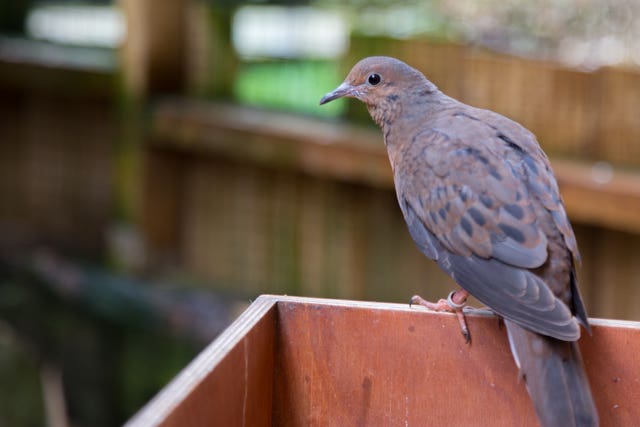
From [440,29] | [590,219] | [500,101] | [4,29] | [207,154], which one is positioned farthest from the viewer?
[4,29]

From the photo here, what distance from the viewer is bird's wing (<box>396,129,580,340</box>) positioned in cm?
270

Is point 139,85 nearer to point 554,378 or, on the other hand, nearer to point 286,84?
point 286,84

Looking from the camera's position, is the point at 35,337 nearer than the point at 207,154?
No

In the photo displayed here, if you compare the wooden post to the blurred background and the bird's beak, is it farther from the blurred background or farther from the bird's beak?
the bird's beak

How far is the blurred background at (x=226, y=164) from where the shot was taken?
4918 millimetres

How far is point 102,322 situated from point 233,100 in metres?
1.56

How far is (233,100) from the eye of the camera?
6379mm

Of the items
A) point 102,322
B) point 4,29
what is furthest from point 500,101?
point 4,29

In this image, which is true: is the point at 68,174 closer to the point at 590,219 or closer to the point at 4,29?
the point at 4,29

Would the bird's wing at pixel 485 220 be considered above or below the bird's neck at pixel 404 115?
below

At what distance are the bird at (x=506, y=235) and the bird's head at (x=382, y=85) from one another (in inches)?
6.6

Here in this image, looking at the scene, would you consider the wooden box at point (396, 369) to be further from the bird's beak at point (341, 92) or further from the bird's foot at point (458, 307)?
the bird's beak at point (341, 92)

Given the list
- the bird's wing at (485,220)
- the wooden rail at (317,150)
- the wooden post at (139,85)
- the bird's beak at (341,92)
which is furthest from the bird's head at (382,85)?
the wooden post at (139,85)

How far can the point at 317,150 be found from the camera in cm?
543
